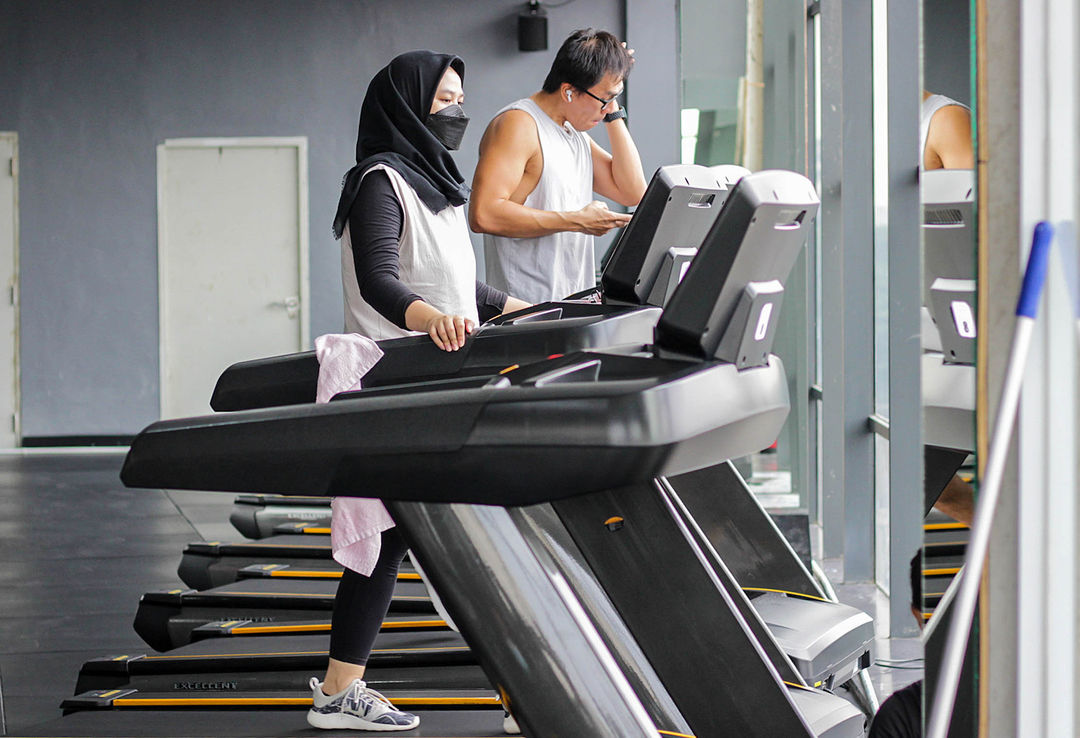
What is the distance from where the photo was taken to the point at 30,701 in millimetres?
3016

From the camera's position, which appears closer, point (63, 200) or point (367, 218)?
point (367, 218)

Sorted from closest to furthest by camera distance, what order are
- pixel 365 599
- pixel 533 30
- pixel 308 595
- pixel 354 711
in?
pixel 365 599 < pixel 354 711 < pixel 308 595 < pixel 533 30

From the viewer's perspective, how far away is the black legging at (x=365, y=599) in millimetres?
2156

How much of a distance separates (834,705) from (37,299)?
783 centimetres

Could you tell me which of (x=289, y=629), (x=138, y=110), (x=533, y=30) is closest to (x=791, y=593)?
(x=289, y=629)

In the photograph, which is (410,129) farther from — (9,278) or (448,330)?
(9,278)

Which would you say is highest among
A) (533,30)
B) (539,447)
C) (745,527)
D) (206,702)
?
(533,30)

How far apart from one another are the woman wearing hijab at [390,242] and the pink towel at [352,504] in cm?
12

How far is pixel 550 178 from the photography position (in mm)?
2824

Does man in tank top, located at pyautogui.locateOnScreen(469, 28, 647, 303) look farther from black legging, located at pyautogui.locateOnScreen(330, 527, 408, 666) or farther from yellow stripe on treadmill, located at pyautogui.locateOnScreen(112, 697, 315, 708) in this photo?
yellow stripe on treadmill, located at pyautogui.locateOnScreen(112, 697, 315, 708)

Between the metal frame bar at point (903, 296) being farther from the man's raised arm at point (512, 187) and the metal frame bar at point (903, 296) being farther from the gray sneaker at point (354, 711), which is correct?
the gray sneaker at point (354, 711)

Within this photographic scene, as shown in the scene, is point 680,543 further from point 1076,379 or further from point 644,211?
point 1076,379

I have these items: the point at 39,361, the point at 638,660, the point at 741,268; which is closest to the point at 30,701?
the point at 638,660

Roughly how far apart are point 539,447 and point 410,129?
1292 millimetres
